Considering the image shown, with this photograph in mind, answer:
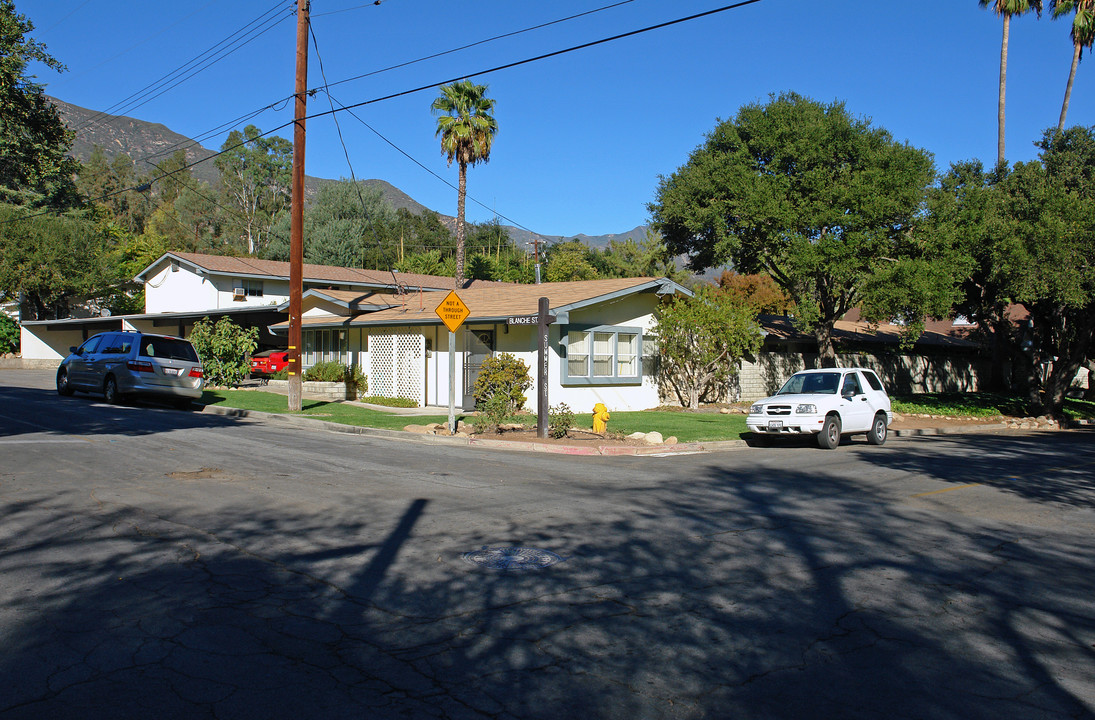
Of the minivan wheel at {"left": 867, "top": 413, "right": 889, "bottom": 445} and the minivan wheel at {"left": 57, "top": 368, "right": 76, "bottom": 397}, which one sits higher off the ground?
the minivan wheel at {"left": 57, "top": 368, "right": 76, "bottom": 397}

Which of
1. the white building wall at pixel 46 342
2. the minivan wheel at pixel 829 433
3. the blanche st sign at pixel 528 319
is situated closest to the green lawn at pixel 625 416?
the minivan wheel at pixel 829 433

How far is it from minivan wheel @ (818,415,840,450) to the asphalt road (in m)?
5.01

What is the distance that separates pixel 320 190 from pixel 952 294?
58.6 m

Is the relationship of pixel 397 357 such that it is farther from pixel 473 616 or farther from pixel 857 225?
pixel 473 616

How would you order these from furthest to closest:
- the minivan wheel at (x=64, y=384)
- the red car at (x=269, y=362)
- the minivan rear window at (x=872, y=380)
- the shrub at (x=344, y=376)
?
the red car at (x=269, y=362) → the shrub at (x=344, y=376) → the minivan wheel at (x=64, y=384) → the minivan rear window at (x=872, y=380)

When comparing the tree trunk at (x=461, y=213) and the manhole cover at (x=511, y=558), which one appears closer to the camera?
the manhole cover at (x=511, y=558)

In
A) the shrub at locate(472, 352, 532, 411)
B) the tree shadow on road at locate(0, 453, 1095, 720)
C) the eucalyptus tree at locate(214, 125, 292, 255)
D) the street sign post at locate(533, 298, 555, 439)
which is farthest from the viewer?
the eucalyptus tree at locate(214, 125, 292, 255)

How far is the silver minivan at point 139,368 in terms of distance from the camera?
20.1m

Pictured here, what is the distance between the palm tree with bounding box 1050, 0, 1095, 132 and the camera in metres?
33.2

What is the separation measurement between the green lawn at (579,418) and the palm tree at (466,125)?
15.3m

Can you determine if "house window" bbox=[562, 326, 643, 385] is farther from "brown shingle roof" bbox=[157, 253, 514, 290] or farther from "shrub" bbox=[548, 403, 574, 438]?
"brown shingle roof" bbox=[157, 253, 514, 290]

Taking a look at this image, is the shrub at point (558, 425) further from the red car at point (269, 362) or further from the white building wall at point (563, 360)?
the red car at point (269, 362)

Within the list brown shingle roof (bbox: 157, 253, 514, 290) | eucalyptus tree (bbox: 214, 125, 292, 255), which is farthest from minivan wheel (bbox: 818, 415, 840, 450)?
eucalyptus tree (bbox: 214, 125, 292, 255)

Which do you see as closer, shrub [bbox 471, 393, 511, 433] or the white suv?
the white suv
